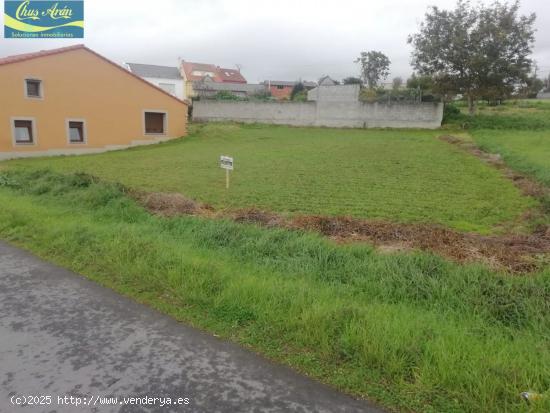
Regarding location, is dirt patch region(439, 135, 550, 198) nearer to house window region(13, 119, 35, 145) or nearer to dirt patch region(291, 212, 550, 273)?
dirt patch region(291, 212, 550, 273)

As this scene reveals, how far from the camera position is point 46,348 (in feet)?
10.2

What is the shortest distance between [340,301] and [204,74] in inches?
2248

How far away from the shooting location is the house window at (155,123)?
2503 centimetres

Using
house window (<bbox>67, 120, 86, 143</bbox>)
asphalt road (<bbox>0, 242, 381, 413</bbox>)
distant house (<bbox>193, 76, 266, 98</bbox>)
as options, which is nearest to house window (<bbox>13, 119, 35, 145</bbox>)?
house window (<bbox>67, 120, 86, 143</bbox>)

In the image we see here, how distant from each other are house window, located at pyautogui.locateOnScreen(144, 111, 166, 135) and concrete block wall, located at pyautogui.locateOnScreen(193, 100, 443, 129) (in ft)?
20.7

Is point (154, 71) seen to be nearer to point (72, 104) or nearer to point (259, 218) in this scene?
point (72, 104)

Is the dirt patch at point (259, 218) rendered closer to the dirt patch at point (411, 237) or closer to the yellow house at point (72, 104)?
the dirt patch at point (411, 237)

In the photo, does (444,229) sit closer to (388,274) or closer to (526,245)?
(526,245)

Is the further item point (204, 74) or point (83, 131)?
point (204, 74)

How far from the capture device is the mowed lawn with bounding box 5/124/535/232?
8.46 metres

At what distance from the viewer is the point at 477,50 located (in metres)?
26.0

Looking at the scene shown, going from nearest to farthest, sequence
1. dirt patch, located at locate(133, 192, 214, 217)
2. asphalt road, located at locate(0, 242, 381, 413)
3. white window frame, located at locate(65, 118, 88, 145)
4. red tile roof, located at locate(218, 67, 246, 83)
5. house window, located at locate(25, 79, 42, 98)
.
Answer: asphalt road, located at locate(0, 242, 381, 413)
dirt patch, located at locate(133, 192, 214, 217)
house window, located at locate(25, 79, 42, 98)
white window frame, located at locate(65, 118, 88, 145)
red tile roof, located at locate(218, 67, 246, 83)

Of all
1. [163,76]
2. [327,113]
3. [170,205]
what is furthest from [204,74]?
[170,205]

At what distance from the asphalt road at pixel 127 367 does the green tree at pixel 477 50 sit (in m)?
28.0
